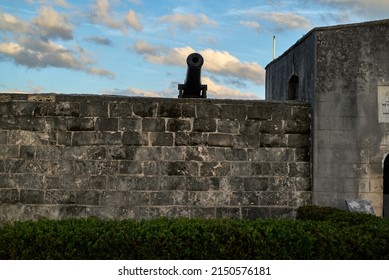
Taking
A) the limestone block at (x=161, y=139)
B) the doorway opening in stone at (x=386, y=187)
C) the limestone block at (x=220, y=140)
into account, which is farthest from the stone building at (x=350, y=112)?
the limestone block at (x=161, y=139)

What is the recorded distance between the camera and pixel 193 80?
478 inches

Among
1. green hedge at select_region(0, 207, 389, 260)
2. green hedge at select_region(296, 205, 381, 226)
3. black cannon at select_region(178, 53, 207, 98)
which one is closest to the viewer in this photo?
green hedge at select_region(0, 207, 389, 260)

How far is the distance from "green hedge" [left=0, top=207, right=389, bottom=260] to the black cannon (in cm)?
507

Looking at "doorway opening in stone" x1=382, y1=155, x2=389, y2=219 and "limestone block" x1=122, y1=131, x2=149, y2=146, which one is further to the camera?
"doorway opening in stone" x1=382, y1=155, x2=389, y2=219

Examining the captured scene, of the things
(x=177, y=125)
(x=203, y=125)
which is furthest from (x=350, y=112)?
(x=177, y=125)

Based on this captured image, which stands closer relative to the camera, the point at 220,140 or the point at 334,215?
the point at 334,215

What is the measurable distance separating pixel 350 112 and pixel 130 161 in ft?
16.3

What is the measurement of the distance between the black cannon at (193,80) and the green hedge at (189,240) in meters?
5.07

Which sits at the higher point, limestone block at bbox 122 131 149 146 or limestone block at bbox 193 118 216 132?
limestone block at bbox 193 118 216 132

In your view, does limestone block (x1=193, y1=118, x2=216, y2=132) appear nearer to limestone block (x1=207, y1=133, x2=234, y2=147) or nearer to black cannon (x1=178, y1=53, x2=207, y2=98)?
limestone block (x1=207, y1=133, x2=234, y2=147)

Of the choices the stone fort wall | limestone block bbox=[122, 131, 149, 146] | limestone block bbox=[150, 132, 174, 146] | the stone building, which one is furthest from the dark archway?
limestone block bbox=[122, 131, 149, 146]

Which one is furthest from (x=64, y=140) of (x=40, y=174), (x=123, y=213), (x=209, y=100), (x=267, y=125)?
(x=267, y=125)

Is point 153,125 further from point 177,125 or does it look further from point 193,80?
point 193,80

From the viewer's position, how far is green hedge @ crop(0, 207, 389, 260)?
6758 millimetres
